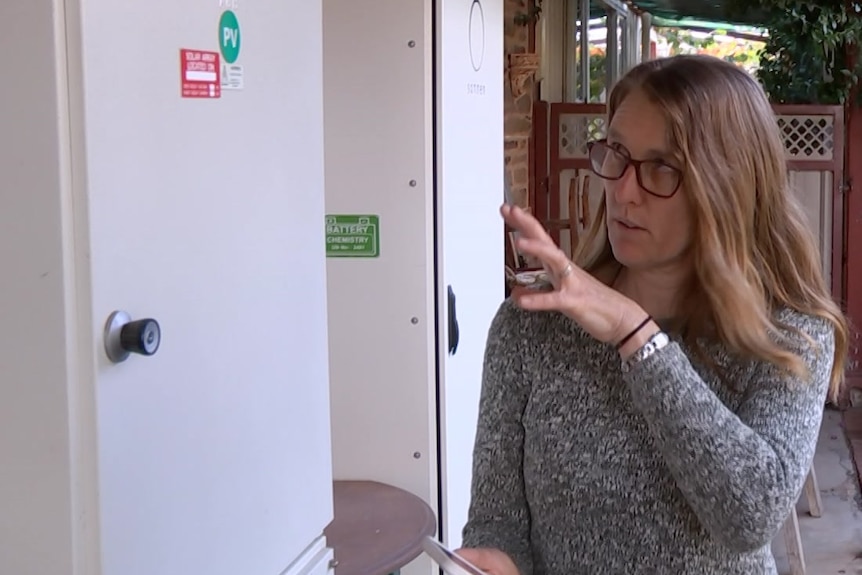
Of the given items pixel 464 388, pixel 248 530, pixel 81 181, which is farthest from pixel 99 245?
pixel 464 388

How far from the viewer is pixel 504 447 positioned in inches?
Result: 53.2

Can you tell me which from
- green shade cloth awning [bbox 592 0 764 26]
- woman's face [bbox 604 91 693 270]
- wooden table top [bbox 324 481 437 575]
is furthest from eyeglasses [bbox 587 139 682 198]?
green shade cloth awning [bbox 592 0 764 26]

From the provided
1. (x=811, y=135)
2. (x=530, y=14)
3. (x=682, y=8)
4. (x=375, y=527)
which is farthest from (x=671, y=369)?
(x=682, y=8)

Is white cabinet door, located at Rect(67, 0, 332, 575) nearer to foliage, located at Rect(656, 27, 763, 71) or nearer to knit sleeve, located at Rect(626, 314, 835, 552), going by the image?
knit sleeve, located at Rect(626, 314, 835, 552)

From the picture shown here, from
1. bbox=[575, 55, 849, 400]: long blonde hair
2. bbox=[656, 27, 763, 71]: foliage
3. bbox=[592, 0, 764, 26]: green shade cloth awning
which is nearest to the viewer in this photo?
bbox=[575, 55, 849, 400]: long blonde hair

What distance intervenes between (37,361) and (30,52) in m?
0.30

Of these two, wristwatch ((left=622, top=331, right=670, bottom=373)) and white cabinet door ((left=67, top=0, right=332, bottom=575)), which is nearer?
white cabinet door ((left=67, top=0, right=332, bottom=575))

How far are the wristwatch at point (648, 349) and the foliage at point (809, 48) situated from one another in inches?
190

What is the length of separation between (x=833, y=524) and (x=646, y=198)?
3.70 meters

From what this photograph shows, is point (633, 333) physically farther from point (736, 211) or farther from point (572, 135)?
point (572, 135)

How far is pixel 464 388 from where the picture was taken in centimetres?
257

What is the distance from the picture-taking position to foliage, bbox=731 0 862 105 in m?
5.83

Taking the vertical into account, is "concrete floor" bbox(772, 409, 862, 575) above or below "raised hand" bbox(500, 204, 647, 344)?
below

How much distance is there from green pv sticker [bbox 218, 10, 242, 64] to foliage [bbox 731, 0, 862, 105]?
15.8 feet
